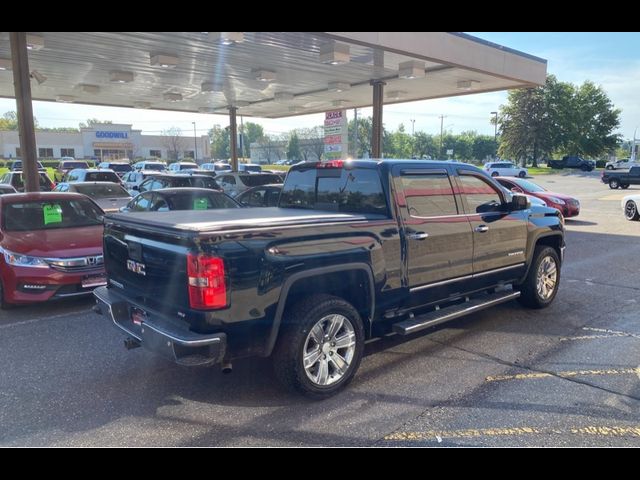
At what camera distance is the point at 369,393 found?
3.97 metres

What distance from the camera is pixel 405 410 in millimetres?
3678

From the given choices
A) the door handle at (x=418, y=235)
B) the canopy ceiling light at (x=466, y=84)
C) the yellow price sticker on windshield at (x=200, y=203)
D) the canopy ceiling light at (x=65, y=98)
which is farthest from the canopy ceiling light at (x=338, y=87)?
the door handle at (x=418, y=235)

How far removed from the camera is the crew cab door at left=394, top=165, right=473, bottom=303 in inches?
178

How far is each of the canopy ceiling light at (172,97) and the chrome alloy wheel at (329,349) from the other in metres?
17.9

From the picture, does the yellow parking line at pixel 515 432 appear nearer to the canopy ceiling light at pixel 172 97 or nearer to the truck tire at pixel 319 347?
the truck tire at pixel 319 347

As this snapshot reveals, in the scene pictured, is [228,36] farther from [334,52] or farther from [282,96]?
[282,96]

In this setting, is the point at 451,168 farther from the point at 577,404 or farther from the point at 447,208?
the point at 577,404

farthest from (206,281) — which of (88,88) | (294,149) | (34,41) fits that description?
(294,149)

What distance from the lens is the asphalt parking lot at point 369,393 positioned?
3338mm

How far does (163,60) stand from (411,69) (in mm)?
7255

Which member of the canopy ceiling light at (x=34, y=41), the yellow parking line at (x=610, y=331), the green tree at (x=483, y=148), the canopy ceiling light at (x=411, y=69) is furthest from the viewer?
the green tree at (x=483, y=148)

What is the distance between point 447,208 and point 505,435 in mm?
2392

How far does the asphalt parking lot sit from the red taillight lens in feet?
3.15
